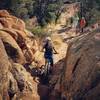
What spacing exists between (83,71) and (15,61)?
513cm

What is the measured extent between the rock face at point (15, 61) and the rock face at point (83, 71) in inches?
62.2

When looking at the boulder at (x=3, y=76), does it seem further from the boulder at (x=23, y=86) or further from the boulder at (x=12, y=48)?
the boulder at (x=12, y=48)

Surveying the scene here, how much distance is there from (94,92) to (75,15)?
22.9 m

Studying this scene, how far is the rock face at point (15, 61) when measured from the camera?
44.7 feet

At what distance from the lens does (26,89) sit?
1462 centimetres

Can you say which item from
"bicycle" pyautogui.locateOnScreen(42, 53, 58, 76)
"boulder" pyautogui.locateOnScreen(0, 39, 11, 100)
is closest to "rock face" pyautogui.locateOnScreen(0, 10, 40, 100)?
"boulder" pyautogui.locateOnScreen(0, 39, 11, 100)

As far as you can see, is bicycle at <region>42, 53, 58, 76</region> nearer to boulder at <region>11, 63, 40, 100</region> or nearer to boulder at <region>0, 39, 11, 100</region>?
boulder at <region>11, 63, 40, 100</region>

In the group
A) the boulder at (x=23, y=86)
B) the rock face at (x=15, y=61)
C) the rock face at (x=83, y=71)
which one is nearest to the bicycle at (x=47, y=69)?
the rock face at (x=15, y=61)

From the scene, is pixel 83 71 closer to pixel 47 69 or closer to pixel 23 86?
pixel 23 86

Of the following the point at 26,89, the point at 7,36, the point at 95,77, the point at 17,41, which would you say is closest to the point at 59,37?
the point at 17,41

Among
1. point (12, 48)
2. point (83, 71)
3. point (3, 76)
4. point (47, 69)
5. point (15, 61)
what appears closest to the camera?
point (83, 71)

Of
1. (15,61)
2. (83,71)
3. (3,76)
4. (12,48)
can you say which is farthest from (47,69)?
(83,71)

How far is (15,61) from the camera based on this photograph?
17.2 meters

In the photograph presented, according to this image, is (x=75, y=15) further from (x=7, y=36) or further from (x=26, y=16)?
(x=7, y=36)
